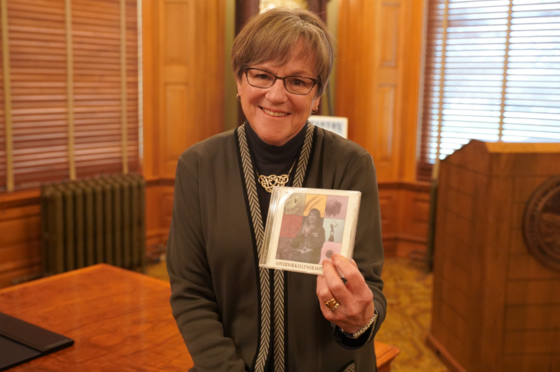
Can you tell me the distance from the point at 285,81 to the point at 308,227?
35 centimetres

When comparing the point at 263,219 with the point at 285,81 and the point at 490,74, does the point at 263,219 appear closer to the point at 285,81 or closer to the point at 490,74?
the point at 285,81

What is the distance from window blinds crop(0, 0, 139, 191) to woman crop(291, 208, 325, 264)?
3639 mm

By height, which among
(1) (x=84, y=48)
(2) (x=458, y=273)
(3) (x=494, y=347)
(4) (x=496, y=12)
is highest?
(4) (x=496, y=12)

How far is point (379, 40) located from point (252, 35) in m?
4.35

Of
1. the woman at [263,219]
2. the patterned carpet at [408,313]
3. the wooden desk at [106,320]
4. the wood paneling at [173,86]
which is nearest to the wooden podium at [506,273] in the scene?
the patterned carpet at [408,313]

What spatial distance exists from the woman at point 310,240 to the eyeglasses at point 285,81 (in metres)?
0.30

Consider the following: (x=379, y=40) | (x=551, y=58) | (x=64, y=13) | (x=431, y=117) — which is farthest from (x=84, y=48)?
(x=551, y=58)

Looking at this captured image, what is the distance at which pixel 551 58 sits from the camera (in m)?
4.62

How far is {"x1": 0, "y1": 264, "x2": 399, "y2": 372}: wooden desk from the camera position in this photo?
5.23ft

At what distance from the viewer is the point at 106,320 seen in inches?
74.1

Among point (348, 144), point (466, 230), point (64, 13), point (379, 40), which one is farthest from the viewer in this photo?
point (379, 40)

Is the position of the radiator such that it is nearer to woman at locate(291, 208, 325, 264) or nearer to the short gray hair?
the short gray hair

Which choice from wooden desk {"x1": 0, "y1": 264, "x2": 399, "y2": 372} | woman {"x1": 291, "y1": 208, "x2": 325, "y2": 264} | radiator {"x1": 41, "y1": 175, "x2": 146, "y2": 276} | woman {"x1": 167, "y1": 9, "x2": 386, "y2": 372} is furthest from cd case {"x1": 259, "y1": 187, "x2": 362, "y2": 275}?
radiator {"x1": 41, "y1": 175, "x2": 146, "y2": 276}

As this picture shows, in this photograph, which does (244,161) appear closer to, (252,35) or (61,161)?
(252,35)
